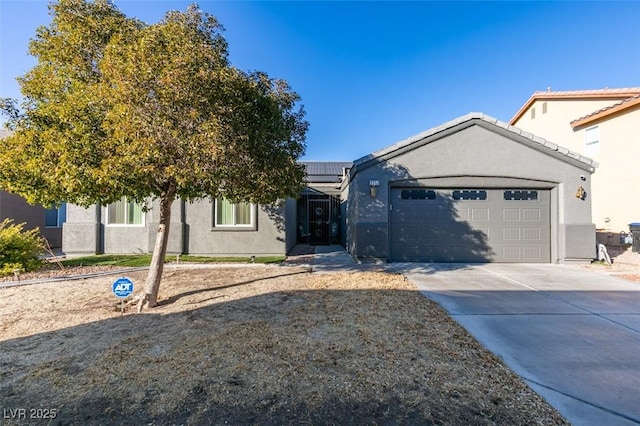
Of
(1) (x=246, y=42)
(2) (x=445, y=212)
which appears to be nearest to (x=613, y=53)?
(2) (x=445, y=212)

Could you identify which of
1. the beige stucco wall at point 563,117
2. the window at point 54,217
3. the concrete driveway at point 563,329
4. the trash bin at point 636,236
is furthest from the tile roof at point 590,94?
the window at point 54,217

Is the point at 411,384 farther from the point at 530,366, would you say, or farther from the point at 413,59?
the point at 413,59

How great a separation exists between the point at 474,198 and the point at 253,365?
9.38 m

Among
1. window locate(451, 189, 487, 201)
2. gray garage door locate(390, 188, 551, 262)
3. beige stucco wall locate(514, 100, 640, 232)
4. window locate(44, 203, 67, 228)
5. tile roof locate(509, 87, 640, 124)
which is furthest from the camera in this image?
tile roof locate(509, 87, 640, 124)

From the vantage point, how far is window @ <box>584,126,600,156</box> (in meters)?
13.5

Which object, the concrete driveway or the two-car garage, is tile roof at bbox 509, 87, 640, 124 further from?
the concrete driveway

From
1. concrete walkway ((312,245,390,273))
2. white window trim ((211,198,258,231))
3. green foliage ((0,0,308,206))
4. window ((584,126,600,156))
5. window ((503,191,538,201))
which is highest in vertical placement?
window ((584,126,600,156))

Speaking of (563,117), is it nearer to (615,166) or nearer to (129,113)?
(615,166)

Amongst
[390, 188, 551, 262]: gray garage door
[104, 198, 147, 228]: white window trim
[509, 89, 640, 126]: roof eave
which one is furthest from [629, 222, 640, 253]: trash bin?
[104, 198, 147, 228]: white window trim

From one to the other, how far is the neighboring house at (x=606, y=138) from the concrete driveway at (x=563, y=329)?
18.2 feet

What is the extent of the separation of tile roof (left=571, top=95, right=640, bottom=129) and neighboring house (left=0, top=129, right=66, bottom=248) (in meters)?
23.5

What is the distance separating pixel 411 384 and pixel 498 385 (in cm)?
84

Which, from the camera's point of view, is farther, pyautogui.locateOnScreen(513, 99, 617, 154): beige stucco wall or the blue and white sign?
pyautogui.locateOnScreen(513, 99, 617, 154): beige stucco wall

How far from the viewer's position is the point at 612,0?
29.0 ft
